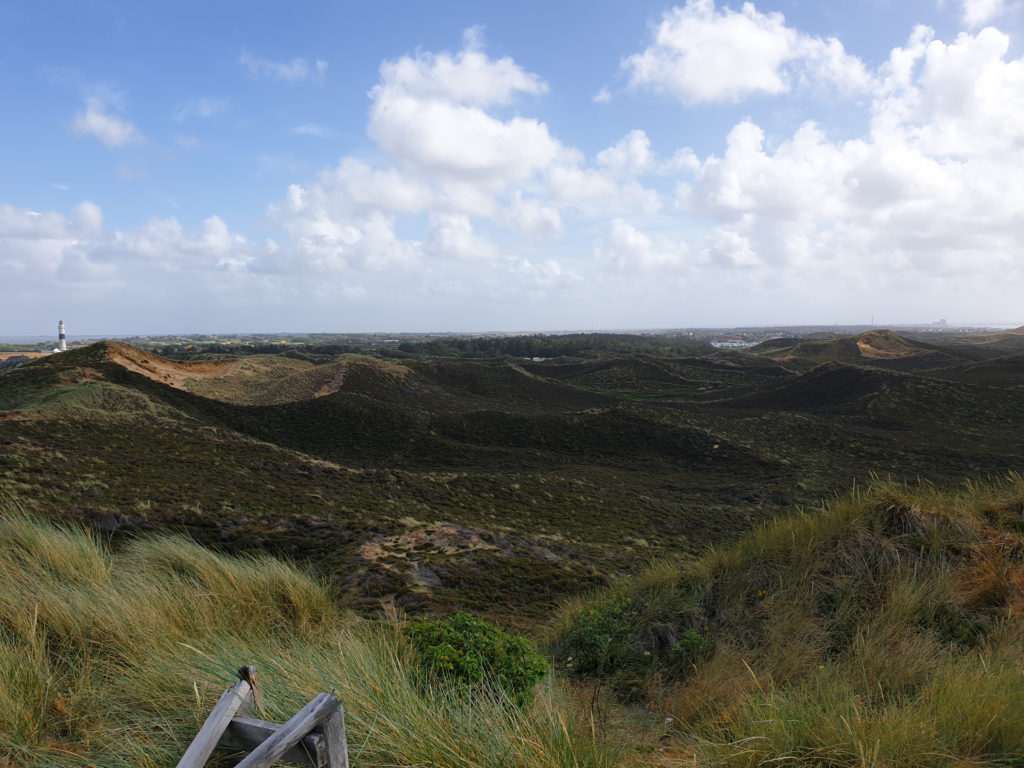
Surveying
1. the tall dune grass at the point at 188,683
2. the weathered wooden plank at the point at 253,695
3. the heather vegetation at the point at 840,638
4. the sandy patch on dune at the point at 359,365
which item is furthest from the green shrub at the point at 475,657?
the sandy patch on dune at the point at 359,365

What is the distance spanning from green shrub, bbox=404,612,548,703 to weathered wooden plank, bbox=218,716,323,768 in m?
1.39

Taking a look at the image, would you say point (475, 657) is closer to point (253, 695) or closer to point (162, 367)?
point (253, 695)

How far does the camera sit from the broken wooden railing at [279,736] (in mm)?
1824

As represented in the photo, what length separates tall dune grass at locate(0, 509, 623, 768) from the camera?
7.68ft

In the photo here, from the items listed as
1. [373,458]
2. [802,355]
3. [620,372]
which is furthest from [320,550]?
[802,355]

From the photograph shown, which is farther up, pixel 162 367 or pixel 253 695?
pixel 162 367

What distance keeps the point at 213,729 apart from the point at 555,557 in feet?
31.7

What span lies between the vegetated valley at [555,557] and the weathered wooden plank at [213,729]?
2.01 feet

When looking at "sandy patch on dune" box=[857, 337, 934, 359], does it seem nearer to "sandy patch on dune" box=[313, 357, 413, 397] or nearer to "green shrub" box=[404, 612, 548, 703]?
"sandy patch on dune" box=[313, 357, 413, 397]

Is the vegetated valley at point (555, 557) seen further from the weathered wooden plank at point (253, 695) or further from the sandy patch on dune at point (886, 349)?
the sandy patch on dune at point (886, 349)

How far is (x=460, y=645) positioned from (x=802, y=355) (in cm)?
9391

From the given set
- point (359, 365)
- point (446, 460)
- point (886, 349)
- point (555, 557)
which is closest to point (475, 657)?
point (555, 557)

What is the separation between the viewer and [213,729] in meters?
1.98

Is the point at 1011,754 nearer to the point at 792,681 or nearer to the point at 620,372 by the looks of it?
the point at 792,681
